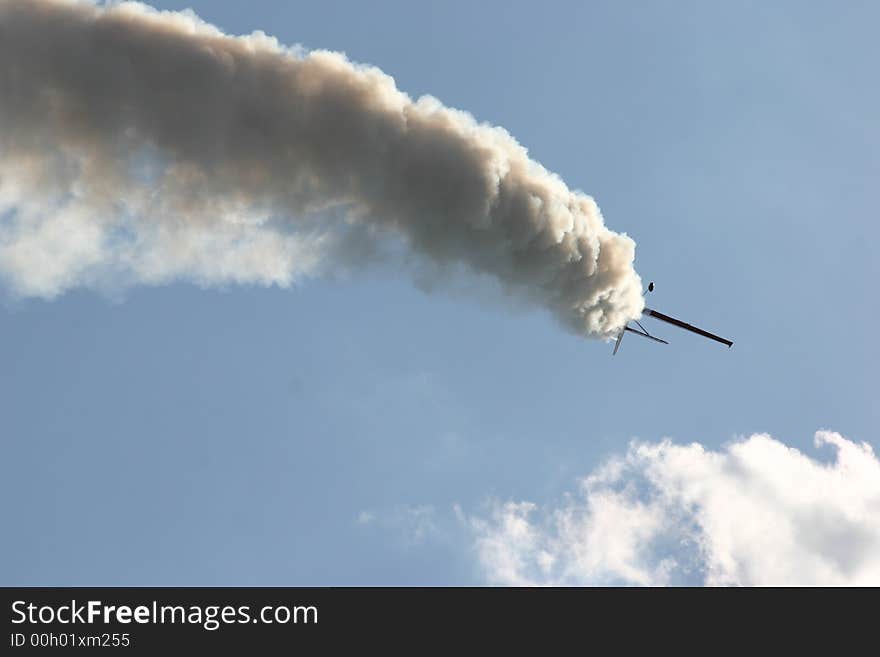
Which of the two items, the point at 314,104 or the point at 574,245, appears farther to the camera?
the point at 574,245

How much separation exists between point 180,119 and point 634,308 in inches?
1152
